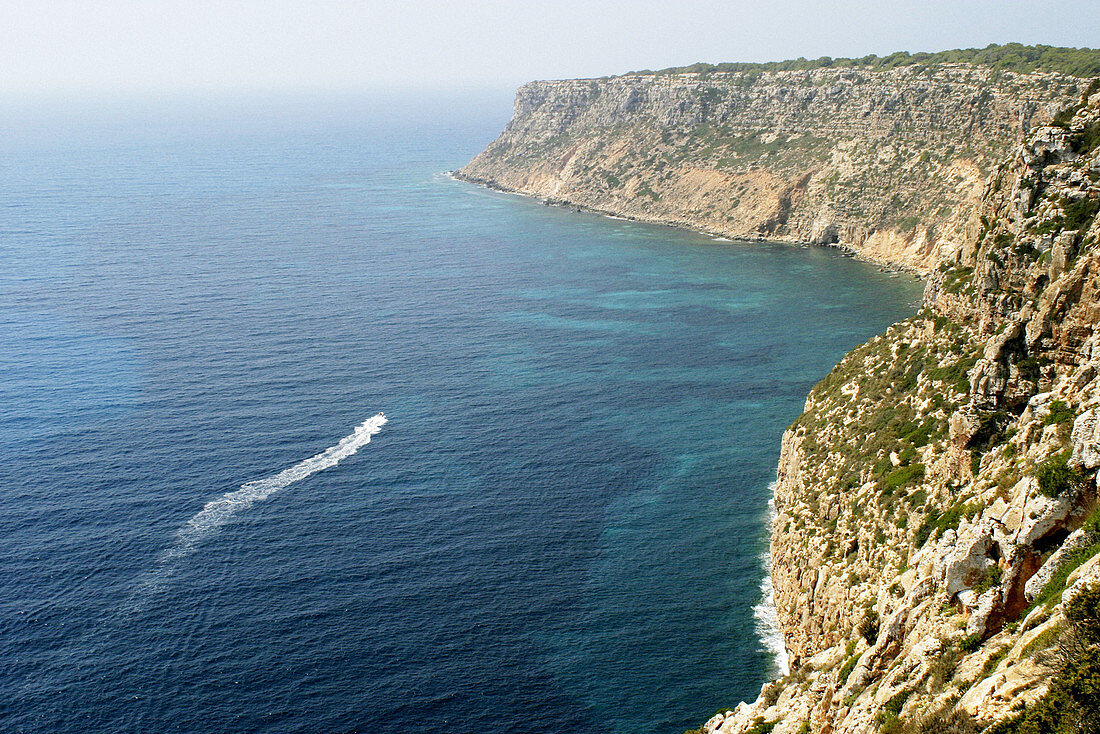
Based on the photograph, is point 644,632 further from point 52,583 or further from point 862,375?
Answer: point 52,583

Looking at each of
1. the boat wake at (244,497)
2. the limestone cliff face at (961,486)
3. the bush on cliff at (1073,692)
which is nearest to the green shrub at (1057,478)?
Result: the limestone cliff face at (961,486)

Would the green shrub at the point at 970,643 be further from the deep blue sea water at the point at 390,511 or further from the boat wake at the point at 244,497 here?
the boat wake at the point at 244,497

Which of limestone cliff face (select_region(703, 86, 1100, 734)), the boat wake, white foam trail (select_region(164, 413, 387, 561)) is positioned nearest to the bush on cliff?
limestone cliff face (select_region(703, 86, 1100, 734))

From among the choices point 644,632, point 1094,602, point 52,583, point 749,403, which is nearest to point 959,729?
point 1094,602

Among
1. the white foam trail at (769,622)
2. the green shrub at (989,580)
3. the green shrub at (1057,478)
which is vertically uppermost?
the green shrub at (1057,478)

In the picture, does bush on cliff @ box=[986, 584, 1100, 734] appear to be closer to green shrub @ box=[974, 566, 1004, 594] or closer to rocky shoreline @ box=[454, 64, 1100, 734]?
rocky shoreline @ box=[454, 64, 1100, 734]

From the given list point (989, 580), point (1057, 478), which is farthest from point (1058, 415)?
point (989, 580)

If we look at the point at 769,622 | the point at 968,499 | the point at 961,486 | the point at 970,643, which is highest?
the point at 968,499

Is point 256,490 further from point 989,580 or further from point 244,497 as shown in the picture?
point 989,580
